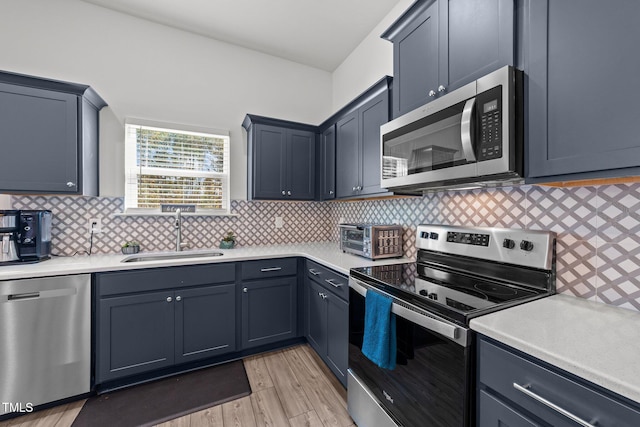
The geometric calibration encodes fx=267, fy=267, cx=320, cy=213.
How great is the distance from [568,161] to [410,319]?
0.87 meters

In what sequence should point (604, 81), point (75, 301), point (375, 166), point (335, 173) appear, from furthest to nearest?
point (335, 173) < point (375, 166) < point (75, 301) < point (604, 81)

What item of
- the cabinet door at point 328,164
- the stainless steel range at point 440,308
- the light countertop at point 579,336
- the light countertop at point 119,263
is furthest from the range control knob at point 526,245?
the cabinet door at point 328,164

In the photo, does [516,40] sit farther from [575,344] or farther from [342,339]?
[342,339]

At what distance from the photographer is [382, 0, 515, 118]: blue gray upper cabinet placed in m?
1.20

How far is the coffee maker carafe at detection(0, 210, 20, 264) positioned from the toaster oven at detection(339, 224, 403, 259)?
2.50 metres

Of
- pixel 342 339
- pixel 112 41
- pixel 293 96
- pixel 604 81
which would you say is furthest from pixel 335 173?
pixel 112 41

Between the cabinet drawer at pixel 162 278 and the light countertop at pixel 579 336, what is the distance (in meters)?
1.93

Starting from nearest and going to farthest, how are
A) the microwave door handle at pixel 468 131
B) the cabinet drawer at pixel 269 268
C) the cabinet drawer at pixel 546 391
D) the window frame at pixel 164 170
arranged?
the cabinet drawer at pixel 546 391 < the microwave door handle at pixel 468 131 < the cabinet drawer at pixel 269 268 < the window frame at pixel 164 170

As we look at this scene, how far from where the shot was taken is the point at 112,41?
2508mm

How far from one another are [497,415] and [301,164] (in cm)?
257

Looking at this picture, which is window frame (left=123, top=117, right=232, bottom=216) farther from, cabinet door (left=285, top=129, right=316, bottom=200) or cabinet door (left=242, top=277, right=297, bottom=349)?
cabinet door (left=242, top=277, right=297, bottom=349)

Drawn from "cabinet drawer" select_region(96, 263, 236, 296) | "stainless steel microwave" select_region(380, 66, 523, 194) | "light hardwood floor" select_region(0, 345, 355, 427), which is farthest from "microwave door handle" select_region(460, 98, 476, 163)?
"cabinet drawer" select_region(96, 263, 236, 296)

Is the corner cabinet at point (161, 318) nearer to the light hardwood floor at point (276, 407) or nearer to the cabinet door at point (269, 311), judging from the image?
the cabinet door at point (269, 311)

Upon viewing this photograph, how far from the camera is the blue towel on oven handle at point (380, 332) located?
134 centimetres
